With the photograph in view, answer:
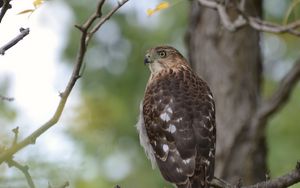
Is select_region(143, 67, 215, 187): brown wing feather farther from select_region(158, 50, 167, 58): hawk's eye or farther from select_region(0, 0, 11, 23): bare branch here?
select_region(0, 0, 11, 23): bare branch

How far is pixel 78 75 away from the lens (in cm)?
440

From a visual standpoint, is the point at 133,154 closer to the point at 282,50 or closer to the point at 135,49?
the point at 135,49

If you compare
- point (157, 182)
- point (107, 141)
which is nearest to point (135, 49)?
point (107, 141)

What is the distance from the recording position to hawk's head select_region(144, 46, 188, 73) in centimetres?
741

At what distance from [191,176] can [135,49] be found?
228 inches

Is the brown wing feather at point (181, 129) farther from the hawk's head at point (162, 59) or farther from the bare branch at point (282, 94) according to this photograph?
the bare branch at point (282, 94)

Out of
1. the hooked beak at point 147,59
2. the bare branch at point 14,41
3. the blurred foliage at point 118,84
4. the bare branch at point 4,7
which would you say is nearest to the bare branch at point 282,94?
the hooked beak at point 147,59

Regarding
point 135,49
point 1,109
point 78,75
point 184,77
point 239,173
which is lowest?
point 135,49

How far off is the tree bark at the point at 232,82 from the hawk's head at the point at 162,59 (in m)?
1.21

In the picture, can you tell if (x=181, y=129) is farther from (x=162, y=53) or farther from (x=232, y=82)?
(x=232, y=82)

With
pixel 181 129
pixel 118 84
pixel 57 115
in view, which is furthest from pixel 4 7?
pixel 118 84

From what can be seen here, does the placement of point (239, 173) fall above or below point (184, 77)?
below

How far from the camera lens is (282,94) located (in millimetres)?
8062

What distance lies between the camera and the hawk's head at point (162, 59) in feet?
24.3
